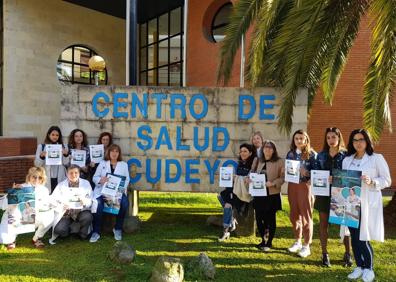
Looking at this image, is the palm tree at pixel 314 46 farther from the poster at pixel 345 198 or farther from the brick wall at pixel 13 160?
the brick wall at pixel 13 160

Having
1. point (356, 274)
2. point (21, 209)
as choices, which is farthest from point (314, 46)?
point (21, 209)

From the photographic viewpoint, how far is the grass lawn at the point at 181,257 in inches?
194

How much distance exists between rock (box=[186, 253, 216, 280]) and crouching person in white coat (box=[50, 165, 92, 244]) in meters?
2.09

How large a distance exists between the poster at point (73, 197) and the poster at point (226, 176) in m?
2.19

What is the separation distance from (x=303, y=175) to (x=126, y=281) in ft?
8.82

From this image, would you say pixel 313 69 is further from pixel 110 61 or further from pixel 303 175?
pixel 110 61

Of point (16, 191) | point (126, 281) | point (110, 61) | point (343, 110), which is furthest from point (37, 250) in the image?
point (110, 61)

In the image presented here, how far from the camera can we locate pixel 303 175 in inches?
211

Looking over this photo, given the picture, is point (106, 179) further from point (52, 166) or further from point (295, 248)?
point (295, 248)

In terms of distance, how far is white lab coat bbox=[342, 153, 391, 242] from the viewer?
14.7ft

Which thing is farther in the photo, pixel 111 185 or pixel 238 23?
pixel 238 23

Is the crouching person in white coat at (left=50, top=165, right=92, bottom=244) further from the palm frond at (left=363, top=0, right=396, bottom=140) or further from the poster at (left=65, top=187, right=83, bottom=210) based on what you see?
the palm frond at (left=363, top=0, right=396, bottom=140)

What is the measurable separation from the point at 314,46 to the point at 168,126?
9.27ft

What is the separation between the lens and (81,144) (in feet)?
22.0
